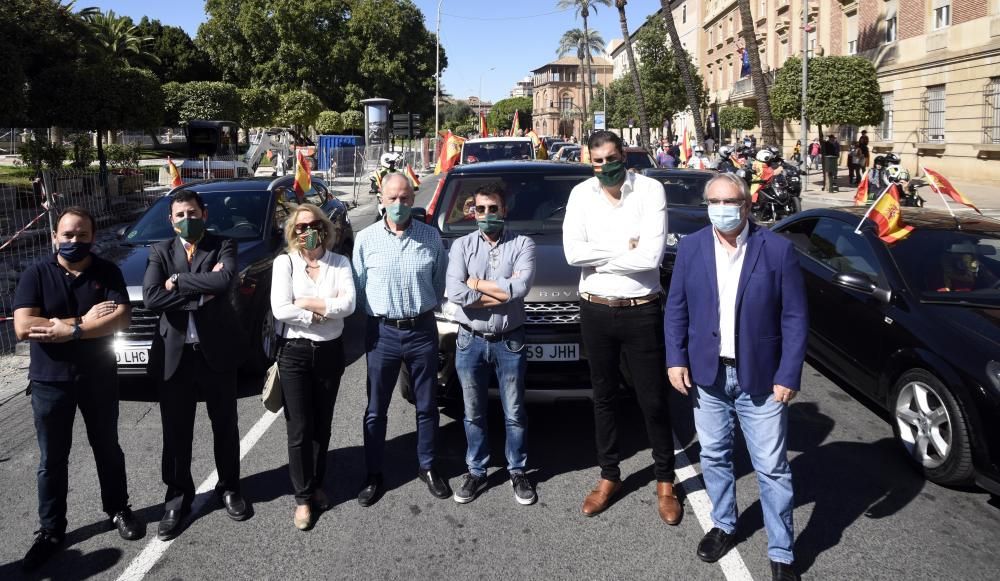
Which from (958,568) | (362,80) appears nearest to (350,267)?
(958,568)

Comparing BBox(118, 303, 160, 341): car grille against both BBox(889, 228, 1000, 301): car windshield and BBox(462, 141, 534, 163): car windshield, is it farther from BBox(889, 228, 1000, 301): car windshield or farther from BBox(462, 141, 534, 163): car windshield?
BBox(462, 141, 534, 163): car windshield

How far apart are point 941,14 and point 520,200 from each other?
27434mm

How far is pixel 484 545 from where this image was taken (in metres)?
3.93

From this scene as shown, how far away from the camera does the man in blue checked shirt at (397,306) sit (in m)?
4.25

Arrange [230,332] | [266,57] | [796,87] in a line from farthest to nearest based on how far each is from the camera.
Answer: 1. [266,57]
2. [796,87]
3. [230,332]

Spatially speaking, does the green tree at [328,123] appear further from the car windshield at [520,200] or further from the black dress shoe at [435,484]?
the black dress shoe at [435,484]

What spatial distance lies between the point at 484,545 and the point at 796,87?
27503 millimetres

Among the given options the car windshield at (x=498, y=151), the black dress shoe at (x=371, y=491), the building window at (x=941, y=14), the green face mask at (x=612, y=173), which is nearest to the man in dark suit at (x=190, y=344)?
the black dress shoe at (x=371, y=491)

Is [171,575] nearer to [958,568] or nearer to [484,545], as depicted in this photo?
[484,545]

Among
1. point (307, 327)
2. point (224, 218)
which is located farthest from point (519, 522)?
point (224, 218)

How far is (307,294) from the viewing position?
13.6 ft

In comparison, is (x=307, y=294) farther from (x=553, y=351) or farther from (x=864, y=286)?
(x=864, y=286)

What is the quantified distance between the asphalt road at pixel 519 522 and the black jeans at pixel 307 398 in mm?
289

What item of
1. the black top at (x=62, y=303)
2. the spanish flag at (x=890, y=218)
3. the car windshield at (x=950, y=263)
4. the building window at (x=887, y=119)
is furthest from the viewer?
the building window at (x=887, y=119)
